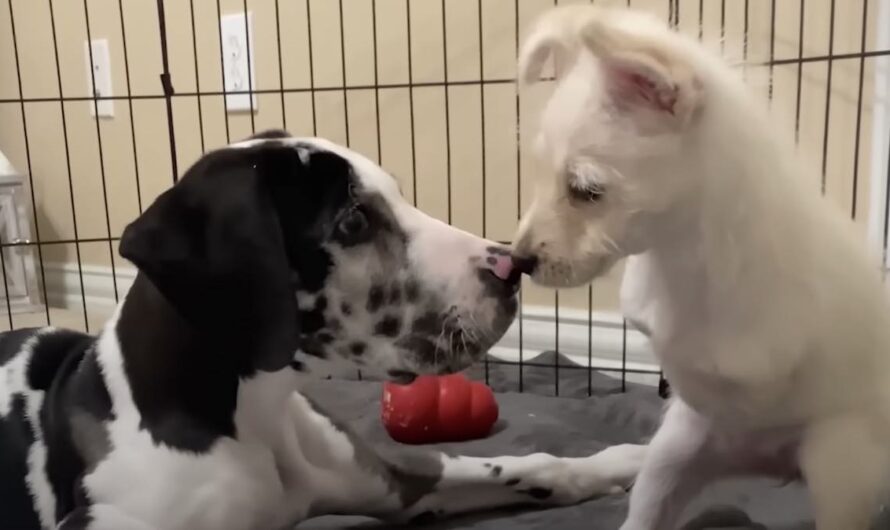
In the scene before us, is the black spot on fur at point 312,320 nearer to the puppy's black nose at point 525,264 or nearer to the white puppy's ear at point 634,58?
the puppy's black nose at point 525,264

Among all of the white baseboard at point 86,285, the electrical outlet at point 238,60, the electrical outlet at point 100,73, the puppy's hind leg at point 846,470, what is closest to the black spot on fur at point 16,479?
the puppy's hind leg at point 846,470

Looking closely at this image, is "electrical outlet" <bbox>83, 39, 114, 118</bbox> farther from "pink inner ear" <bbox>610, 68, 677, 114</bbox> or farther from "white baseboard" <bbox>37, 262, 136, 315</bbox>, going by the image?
"pink inner ear" <bbox>610, 68, 677, 114</bbox>

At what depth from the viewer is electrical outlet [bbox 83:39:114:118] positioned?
3188 mm

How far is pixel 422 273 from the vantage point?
122 centimetres

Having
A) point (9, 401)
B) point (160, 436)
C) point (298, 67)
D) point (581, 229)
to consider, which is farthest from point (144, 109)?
point (581, 229)

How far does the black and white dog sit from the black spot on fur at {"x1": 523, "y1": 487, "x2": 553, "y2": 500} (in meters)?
0.39

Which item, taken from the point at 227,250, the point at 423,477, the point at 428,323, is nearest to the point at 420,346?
the point at 428,323

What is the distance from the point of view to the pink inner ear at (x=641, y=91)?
1096 mm

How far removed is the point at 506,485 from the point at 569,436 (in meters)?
0.35

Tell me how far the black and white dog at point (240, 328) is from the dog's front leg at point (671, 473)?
0.29m

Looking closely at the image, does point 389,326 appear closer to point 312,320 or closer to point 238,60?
point 312,320

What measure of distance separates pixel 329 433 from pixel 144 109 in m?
1.93

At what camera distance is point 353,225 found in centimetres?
122

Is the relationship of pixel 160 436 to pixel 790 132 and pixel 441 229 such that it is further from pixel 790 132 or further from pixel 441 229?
pixel 790 132
